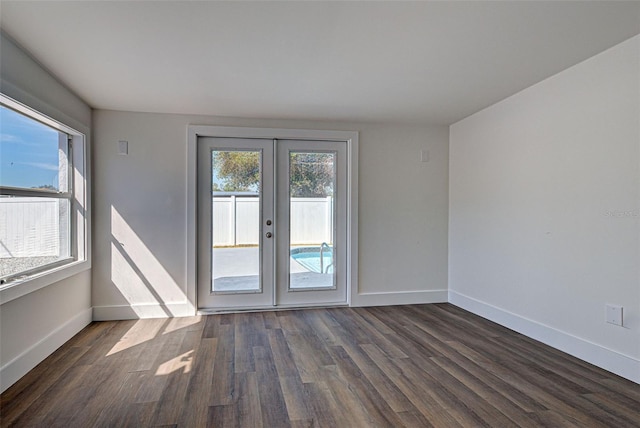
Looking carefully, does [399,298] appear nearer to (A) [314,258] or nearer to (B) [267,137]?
(A) [314,258]

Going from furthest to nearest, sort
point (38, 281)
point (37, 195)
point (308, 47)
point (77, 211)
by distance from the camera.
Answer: point (77, 211) → point (37, 195) → point (38, 281) → point (308, 47)

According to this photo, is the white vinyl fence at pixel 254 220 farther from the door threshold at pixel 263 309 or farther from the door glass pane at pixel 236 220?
the door threshold at pixel 263 309

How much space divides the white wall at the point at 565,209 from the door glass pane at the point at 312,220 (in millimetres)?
1626

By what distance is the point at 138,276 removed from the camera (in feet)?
12.7

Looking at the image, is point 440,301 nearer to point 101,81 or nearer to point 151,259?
point 151,259

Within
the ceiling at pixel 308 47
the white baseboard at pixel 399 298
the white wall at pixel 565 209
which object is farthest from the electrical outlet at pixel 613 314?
the white baseboard at pixel 399 298

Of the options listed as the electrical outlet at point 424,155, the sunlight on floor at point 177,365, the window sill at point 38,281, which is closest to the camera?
the window sill at point 38,281

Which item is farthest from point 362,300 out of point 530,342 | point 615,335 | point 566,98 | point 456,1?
point 456,1

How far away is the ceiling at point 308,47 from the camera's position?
200 cm

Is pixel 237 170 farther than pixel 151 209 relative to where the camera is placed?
Yes

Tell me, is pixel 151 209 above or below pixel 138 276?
above

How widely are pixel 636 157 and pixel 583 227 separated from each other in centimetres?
61

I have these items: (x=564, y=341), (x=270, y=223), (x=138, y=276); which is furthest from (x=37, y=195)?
(x=564, y=341)

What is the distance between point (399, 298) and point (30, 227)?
12.2 feet
